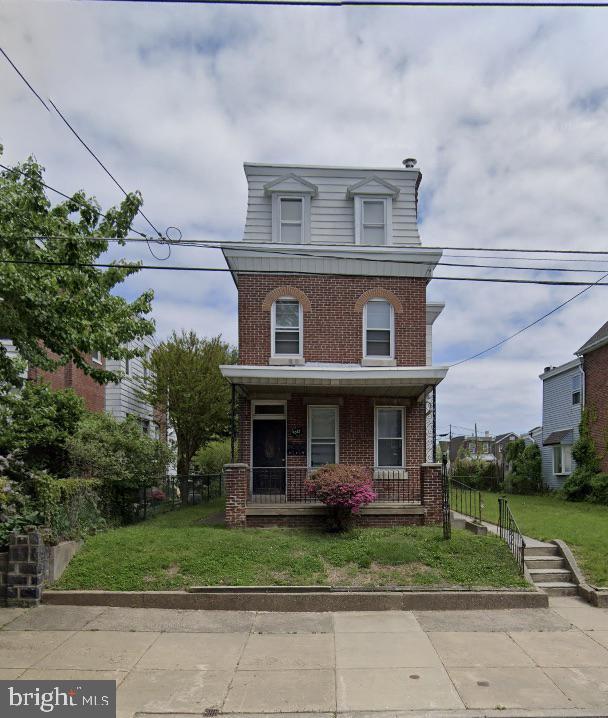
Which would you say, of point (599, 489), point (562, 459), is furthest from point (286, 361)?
point (562, 459)

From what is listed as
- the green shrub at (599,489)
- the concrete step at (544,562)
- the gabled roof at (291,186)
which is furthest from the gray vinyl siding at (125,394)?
the green shrub at (599,489)

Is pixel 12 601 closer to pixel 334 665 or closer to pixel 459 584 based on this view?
pixel 334 665

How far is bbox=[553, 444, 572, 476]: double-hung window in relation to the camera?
1089 inches

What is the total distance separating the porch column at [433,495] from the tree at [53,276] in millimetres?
6900

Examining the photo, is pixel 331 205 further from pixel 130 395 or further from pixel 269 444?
pixel 130 395

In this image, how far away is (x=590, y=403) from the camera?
2544cm

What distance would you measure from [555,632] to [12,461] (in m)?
10.0

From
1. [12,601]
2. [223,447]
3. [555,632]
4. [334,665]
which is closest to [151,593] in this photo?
[12,601]

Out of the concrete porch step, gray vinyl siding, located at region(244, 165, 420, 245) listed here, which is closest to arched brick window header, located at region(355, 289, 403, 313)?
gray vinyl siding, located at region(244, 165, 420, 245)

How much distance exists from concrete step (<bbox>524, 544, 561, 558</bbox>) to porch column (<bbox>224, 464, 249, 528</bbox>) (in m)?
5.68

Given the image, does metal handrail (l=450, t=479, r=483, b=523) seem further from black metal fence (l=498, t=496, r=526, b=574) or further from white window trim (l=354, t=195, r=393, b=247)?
white window trim (l=354, t=195, r=393, b=247)

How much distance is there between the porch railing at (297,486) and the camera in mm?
14578

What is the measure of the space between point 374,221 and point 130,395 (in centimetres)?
1235

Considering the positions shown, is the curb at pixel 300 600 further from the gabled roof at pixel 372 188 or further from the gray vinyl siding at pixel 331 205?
the gabled roof at pixel 372 188
